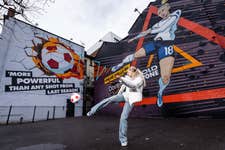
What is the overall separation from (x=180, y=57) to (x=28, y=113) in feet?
42.8

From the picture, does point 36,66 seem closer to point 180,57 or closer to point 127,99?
point 180,57

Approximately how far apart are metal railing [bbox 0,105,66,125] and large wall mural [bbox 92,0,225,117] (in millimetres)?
5330

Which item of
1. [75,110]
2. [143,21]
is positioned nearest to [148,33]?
[143,21]

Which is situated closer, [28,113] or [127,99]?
[127,99]

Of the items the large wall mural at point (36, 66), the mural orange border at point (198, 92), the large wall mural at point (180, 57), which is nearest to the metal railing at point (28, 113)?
the large wall mural at point (36, 66)

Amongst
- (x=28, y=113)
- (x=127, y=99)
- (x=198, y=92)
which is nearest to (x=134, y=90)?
(x=127, y=99)

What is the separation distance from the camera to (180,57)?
12.5m

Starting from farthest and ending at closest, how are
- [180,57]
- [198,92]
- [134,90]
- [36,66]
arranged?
[36,66] < [180,57] < [198,92] < [134,90]

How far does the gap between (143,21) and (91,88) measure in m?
9.16

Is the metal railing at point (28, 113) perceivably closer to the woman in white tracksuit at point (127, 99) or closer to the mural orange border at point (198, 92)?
the mural orange border at point (198, 92)

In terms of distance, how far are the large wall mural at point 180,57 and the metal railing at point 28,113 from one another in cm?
533

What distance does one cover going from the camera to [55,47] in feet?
53.7

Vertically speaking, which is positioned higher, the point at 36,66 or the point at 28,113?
the point at 36,66

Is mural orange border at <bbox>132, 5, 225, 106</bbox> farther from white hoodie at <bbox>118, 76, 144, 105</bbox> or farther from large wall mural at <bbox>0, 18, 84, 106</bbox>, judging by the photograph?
white hoodie at <bbox>118, 76, 144, 105</bbox>
